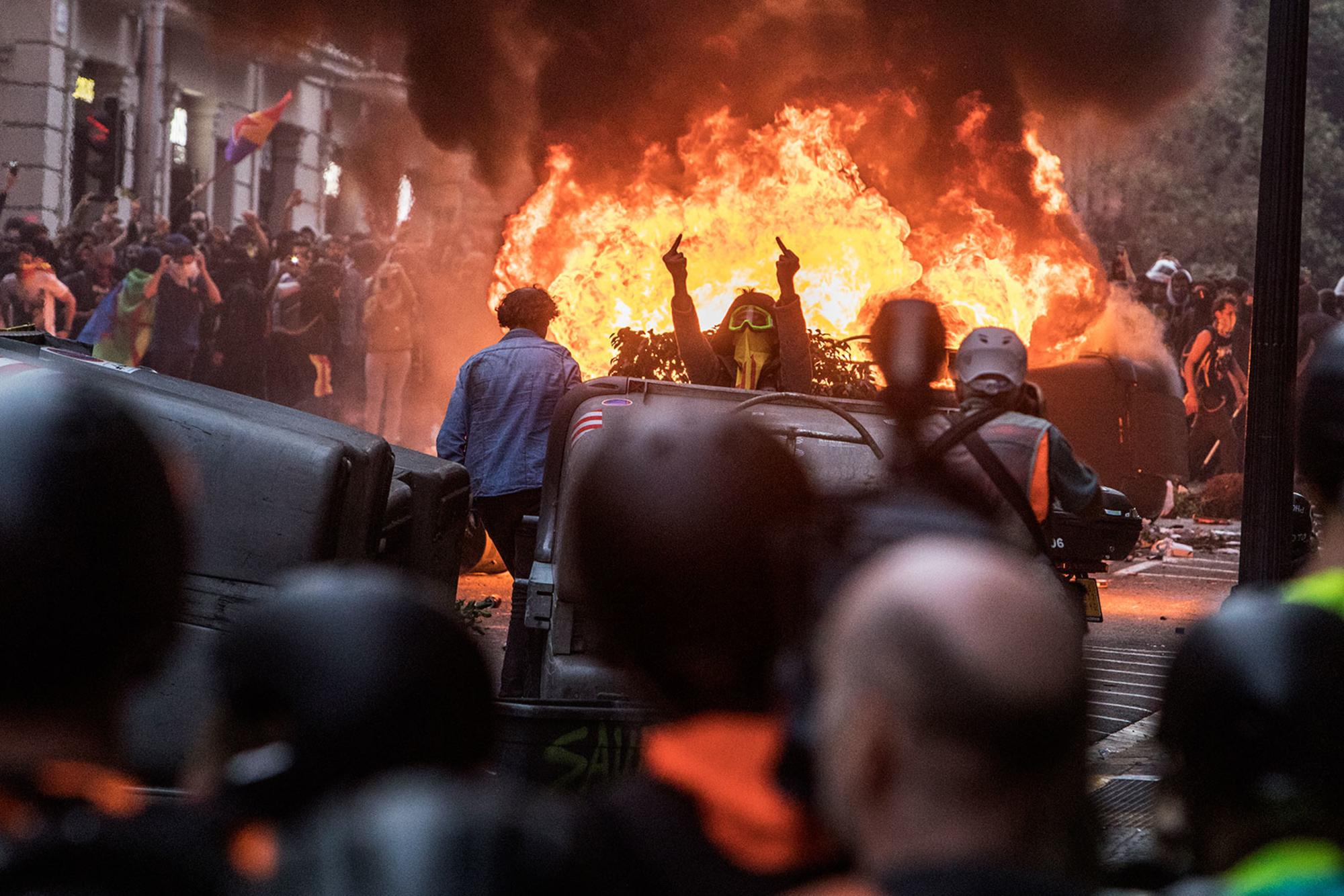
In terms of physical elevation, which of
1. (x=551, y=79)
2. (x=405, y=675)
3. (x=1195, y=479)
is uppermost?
(x=551, y=79)

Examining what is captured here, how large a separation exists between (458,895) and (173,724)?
3213 mm

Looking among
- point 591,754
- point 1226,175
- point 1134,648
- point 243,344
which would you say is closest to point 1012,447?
point 591,754

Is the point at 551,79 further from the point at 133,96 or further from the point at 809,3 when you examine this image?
the point at 133,96

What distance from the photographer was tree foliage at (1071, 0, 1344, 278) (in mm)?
25906

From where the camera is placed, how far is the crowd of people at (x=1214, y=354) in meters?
17.1

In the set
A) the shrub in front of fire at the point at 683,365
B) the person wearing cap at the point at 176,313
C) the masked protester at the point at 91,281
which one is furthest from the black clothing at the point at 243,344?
the shrub in front of fire at the point at 683,365

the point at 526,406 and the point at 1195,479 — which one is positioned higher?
the point at 1195,479

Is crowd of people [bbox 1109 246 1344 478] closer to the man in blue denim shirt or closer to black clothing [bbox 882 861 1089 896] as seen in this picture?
the man in blue denim shirt

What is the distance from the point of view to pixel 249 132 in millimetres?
20203

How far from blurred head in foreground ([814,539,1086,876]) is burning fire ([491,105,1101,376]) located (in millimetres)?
12352

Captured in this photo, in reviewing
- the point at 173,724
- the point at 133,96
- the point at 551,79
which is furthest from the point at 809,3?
the point at 173,724

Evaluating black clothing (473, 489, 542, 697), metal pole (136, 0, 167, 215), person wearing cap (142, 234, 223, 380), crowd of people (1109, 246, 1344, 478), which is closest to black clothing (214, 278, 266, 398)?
person wearing cap (142, 234, 223, 380)

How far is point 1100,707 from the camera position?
6938 mm

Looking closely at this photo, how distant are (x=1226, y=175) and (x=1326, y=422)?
89.3 ft
